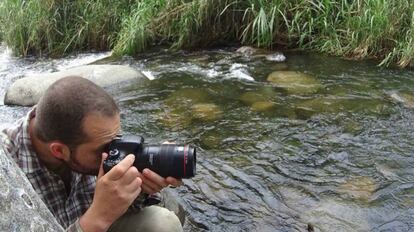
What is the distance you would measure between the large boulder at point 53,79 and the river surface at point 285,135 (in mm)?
145

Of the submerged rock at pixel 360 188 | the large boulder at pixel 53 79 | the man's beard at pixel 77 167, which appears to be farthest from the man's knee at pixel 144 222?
the large boulder at pixel 53 79

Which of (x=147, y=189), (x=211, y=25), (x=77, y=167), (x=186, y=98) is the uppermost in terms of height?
(x=77, y=167)

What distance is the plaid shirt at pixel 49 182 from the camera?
5.38 feet

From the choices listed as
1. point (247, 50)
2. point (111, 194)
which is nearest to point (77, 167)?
point (111, 194)

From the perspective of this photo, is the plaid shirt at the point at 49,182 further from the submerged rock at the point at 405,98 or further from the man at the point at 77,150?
the submerged rock at the point at 405,98

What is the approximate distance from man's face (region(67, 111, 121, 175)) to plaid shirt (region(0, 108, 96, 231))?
11 centimetres

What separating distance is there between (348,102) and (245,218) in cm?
195

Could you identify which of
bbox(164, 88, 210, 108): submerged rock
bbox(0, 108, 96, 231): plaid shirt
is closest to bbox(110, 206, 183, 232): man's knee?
bbox(0, 108, 96, 231): plaid shirt

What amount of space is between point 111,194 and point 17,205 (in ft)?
1.33

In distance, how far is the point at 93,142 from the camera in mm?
1619

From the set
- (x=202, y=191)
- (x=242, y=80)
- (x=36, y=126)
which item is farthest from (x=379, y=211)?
(x=242, y=80)

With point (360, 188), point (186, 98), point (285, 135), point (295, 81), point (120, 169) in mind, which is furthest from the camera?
point (295, 81)

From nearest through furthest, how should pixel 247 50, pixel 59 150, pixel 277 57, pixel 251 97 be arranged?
pixel 59 150 → pixel 251 97 → pixel 277 57 → pixel 247 50

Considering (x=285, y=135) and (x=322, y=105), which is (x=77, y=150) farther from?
(x=322, y=105)
